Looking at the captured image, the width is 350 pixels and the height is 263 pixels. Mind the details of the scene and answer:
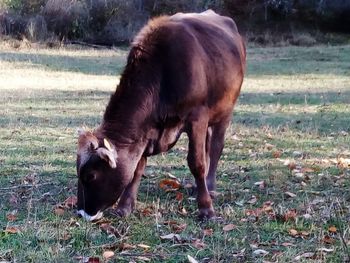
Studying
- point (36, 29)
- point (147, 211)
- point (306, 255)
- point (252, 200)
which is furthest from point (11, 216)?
point (36, 29)

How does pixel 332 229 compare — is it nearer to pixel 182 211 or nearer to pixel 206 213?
pixel 206 213

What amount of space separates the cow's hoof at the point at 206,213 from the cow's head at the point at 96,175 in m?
0.85

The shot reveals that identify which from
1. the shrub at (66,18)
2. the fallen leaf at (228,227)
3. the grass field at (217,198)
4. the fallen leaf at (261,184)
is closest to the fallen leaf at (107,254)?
the grass field at (217,198)

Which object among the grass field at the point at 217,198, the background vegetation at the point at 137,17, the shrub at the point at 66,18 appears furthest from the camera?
the shrub at the point at 66,18

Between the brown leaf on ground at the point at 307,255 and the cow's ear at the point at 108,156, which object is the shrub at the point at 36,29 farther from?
the brown leaf on ground at the point at 307,255

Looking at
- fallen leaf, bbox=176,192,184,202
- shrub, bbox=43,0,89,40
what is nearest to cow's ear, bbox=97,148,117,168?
fallen leaf, bbox=176,192,184,202

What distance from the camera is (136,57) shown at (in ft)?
24.6

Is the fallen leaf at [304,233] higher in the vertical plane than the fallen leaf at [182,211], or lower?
higher

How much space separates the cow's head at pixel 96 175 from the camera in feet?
22.6

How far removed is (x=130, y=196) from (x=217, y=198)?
1.07 meters

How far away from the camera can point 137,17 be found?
4162 cm

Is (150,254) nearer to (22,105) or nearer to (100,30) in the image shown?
(22,105)

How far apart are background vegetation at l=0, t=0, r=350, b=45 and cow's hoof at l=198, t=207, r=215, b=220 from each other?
30374mm

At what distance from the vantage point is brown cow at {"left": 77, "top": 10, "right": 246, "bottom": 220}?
23.0ft
